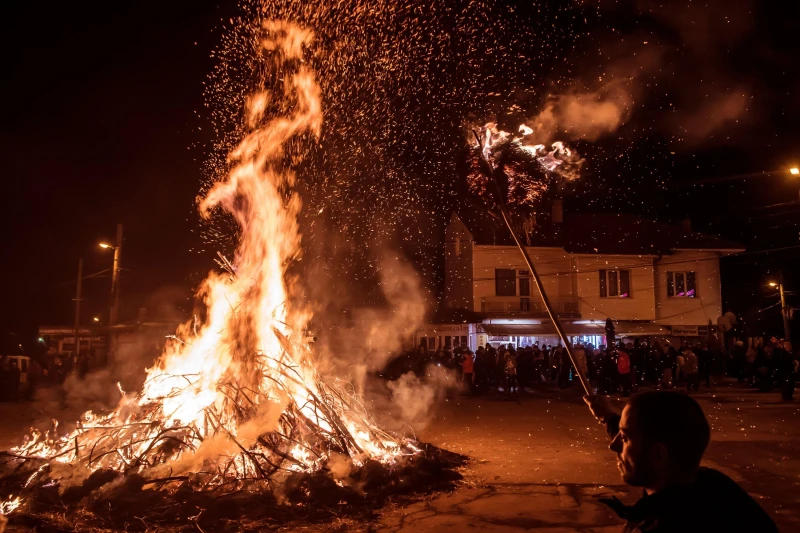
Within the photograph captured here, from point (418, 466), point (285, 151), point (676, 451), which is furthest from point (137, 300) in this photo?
point (676, 451)

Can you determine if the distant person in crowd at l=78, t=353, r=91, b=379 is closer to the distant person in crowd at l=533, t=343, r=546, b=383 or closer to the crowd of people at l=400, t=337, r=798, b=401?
the crowd of people at l=400, t=337, r=798, b=401

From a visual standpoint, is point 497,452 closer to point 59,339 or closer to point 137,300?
point 59,339

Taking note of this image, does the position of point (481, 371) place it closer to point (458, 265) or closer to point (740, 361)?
point (740, 361)

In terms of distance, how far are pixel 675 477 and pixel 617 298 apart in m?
31.0

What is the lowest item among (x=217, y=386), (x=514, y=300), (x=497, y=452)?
(x=497, y=452)

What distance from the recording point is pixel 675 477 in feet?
5.82

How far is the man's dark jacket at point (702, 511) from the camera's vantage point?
1.60 meters

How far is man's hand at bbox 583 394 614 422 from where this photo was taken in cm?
285

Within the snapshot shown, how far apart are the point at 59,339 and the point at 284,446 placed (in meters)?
29.3

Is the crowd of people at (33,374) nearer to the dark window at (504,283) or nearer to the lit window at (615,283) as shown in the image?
the dark window at (504,283)

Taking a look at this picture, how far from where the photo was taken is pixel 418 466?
7859 millimetres

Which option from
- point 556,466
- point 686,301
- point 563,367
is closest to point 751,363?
point 563,367

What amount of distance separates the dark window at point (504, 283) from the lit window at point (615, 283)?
4728mm

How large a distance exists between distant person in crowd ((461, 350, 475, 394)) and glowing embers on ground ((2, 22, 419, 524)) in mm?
9082
